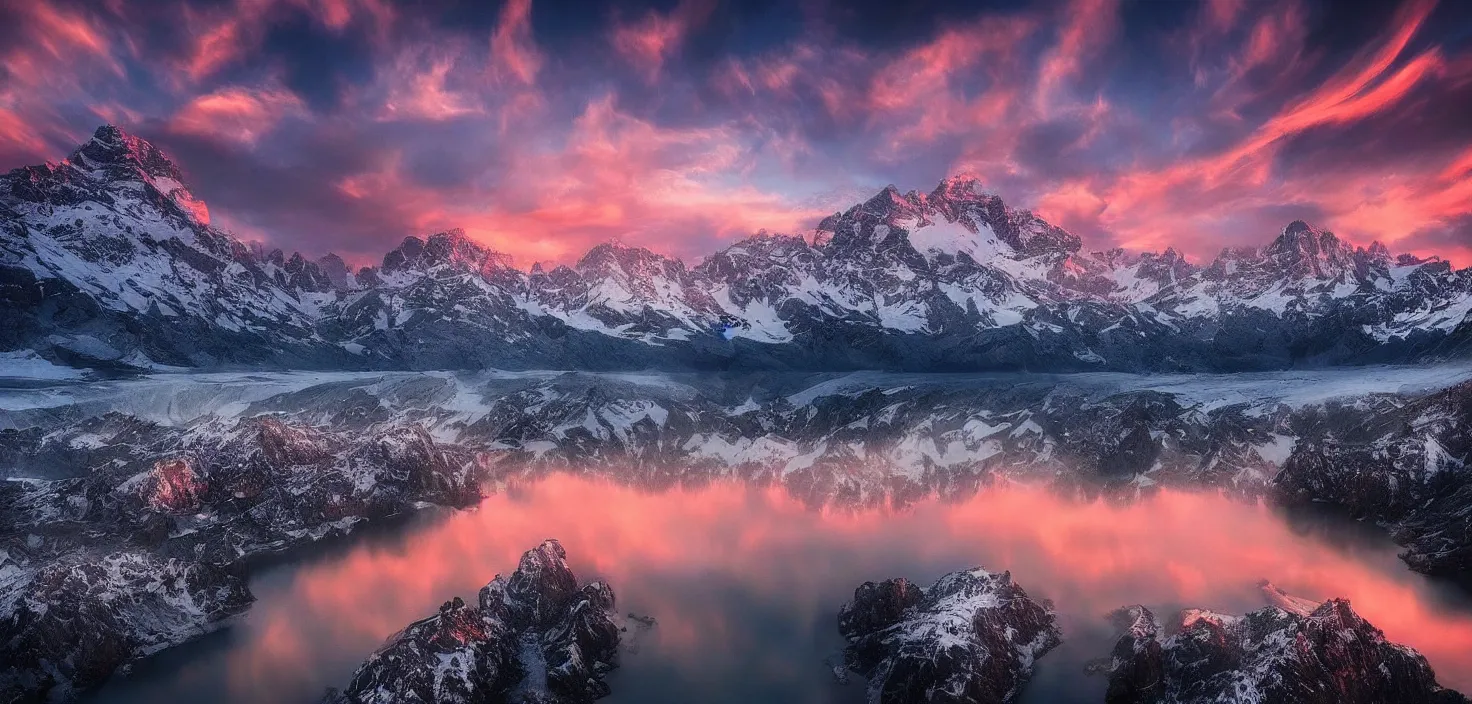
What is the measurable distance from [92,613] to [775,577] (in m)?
62.5

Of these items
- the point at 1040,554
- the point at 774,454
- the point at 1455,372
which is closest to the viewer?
A: the point at 1040,554

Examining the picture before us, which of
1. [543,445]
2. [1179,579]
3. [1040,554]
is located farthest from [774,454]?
[1179,579]

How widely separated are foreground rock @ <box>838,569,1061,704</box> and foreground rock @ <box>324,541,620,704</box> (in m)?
21.3

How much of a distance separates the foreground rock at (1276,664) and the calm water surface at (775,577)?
162 inches

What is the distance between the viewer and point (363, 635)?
188 ft

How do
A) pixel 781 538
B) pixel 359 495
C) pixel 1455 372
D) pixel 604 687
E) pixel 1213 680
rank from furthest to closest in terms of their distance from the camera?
pixel 1455 372 < pixel 359 495 < pixel 781 538 < pixel 604 687 < pixel 1213 680

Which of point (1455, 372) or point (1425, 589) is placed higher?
point (1455, 372)

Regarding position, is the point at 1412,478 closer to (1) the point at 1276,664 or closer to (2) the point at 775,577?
(1) the point at 1276,664

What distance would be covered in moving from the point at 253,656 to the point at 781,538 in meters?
57.7

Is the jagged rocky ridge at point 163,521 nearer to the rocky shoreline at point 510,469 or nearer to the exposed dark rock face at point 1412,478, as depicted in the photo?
the rocky shoreline at point 510,469

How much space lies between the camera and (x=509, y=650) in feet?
163

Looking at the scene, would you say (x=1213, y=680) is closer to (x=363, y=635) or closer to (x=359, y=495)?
(x=363, y=635)

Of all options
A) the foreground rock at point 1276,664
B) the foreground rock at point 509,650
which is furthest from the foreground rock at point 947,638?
the foreground rock at point 509,650

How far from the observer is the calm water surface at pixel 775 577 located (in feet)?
165
